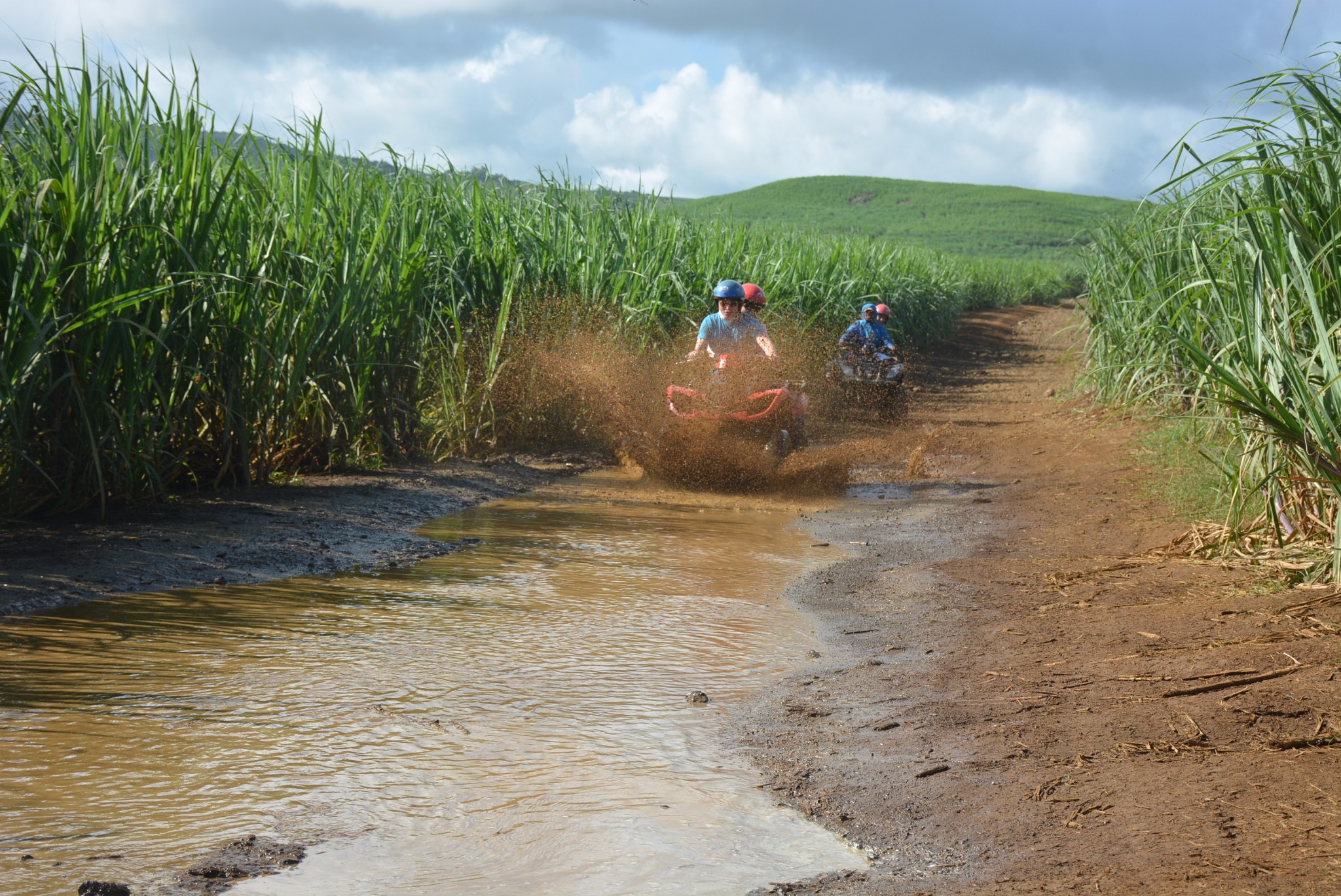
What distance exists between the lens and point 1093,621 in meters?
4.73

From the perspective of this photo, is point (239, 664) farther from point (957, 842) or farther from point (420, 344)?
point (420, 344)

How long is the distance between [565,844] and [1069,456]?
341 inches

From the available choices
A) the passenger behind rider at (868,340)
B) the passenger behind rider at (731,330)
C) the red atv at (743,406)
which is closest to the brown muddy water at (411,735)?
the red atv at (743,406)

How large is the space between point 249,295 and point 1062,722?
512 centimetres

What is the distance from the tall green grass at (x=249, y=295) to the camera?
5.61 meters

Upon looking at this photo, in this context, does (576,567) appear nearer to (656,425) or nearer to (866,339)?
(656,425)

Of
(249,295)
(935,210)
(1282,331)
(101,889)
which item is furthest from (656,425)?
(935,210)

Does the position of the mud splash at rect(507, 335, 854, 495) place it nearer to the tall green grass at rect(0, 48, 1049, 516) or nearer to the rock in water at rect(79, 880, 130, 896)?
the tall green grass at rect(0, 48, 1049, 516)

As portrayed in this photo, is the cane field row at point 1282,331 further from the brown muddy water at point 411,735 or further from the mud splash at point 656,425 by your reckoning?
the mud splash at point 656,425

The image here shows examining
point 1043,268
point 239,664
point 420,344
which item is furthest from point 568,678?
point 1043,268

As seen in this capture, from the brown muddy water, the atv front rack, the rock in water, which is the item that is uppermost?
the atv front rack

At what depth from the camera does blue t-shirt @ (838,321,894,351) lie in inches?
552

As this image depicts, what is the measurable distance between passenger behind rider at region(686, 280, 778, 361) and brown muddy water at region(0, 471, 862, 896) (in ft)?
14.1

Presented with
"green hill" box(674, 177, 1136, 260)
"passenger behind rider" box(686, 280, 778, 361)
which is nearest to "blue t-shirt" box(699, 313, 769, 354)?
"passenger behind rider" box(686, 280, 778, 361)
